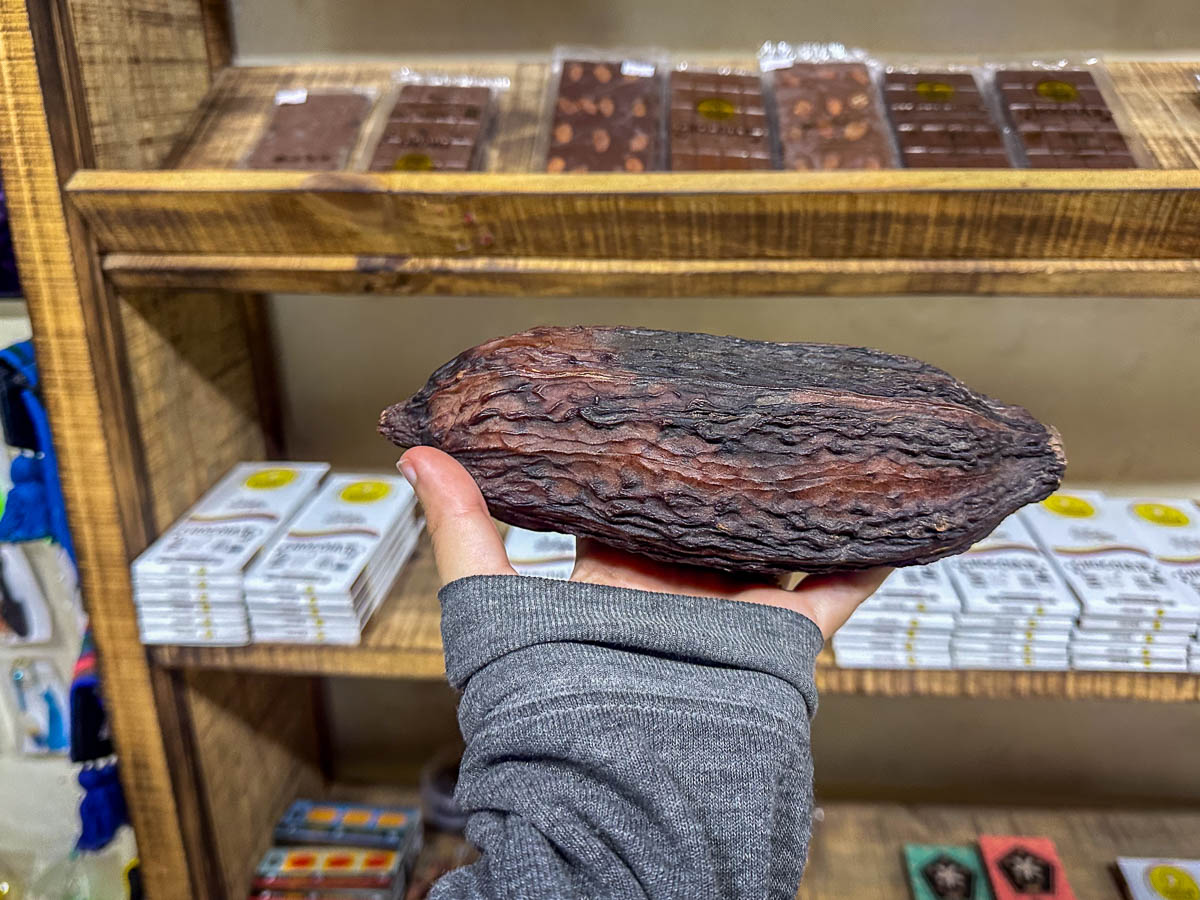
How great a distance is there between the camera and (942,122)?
4.20 feet

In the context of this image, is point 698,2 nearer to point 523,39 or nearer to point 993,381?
point 523,39

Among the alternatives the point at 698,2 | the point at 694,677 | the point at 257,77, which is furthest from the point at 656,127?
the point at 694,677

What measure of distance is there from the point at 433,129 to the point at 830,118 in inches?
23.5

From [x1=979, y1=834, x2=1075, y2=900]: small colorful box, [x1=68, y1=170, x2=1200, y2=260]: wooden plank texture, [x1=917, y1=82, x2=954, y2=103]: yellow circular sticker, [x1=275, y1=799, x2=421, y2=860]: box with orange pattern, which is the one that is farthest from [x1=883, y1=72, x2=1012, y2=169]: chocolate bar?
[x1=275, y1=799, x2=421, y2=860]: box with orange pattern

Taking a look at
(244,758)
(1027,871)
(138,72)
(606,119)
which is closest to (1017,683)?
(1027,871)

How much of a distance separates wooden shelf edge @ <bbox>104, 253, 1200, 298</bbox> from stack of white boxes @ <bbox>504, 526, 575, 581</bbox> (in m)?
0.41

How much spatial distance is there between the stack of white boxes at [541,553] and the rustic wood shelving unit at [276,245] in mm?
170

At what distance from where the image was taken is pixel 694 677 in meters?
0.85

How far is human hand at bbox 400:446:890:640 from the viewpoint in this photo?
903mm

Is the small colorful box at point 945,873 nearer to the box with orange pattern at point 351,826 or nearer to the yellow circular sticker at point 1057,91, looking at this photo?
the box with orange pattern at point 351,826

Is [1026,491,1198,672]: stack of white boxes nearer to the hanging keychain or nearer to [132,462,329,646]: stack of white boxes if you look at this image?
[132,462,329,646]: stack of white boxes

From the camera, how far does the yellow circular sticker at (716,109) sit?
51.8 inches

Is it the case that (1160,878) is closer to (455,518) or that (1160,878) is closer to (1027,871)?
(1027,871)

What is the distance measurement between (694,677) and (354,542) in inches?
30.2
